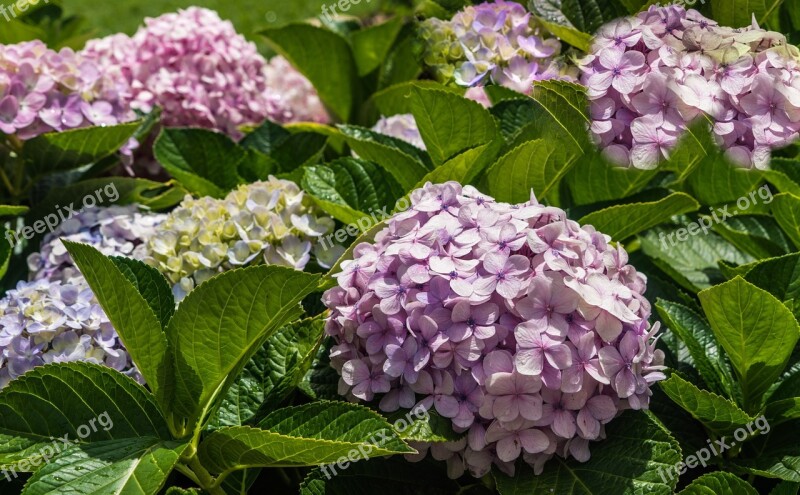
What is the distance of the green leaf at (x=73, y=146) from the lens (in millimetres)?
1949

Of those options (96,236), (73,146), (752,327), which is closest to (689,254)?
(752,327)

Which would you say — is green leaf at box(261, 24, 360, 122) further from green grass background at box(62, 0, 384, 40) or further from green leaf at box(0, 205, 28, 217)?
green grass background at box(62, 0, 384, 40)

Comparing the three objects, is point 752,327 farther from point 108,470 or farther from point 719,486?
point 108,470

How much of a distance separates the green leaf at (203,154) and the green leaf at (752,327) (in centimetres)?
112

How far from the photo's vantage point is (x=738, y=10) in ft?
4.73

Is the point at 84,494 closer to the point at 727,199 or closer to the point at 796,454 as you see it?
the point at 796,454

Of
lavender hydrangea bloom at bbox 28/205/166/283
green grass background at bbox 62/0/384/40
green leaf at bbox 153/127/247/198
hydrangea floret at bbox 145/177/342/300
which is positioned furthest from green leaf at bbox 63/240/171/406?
green grass background at bbox 62/0/384/40

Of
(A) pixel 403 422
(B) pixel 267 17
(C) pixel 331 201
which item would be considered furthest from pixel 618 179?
(B) pixel 267 17

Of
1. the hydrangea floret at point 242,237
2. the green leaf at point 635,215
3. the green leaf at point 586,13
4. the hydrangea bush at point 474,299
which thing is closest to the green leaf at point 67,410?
the hydrangea bush at point 474,299

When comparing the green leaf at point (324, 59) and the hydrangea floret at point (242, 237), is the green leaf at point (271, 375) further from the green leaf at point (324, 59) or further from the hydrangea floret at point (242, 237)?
the green leaf at point (324, 59)

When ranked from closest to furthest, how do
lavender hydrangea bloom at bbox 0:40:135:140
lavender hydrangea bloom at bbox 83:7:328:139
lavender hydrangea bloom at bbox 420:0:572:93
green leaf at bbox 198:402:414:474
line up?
green leaf at bbox 198:402:414:474, lavender hydrangea bloom at bbox 420:0:572:93, lavender hydrangea bloom at bbox 0:40:135:140, lavender hydrangea bloom at bbox 83:7:328:139

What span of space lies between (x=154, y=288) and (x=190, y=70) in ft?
3.99

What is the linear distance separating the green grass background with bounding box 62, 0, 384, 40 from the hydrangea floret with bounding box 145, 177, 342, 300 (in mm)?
4889

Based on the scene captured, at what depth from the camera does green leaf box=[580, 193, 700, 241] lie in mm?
1485
